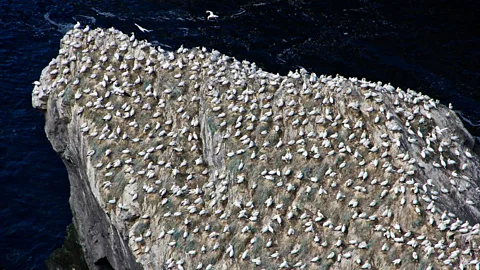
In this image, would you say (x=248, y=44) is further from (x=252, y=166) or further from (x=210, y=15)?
(x=252, y=166)

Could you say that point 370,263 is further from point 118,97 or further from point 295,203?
point 118,97

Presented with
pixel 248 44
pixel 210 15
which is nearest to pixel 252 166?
pixel 248 44

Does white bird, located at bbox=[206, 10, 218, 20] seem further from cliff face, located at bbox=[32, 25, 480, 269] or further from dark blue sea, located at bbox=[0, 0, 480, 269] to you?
cliff face, located at bbox=[32, 25, 480, 269]

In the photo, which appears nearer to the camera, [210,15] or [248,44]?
[248,44]

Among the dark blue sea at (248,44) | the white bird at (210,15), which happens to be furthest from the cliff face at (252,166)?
the white bird at (210,15)

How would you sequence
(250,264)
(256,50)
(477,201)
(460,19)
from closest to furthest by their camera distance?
(250,264) → (477,201) → (256,50) → (460,19)

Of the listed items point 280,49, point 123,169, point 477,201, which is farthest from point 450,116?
point 280,49

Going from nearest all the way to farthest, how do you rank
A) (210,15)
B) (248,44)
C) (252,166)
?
(252,166), (248,44), (210,15)
